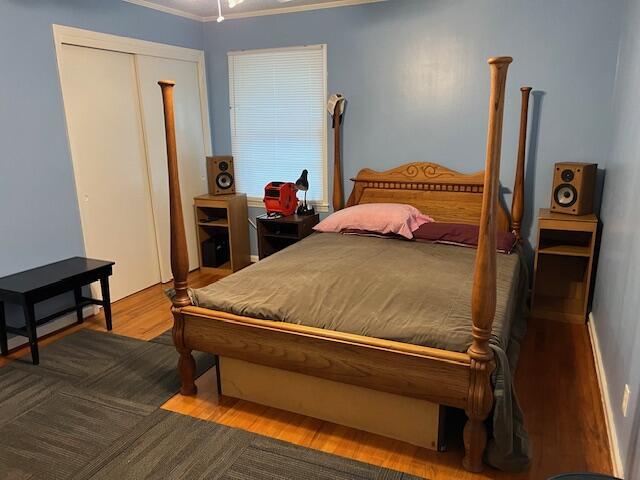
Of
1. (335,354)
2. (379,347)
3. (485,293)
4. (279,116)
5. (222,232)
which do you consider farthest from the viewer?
(222,232)

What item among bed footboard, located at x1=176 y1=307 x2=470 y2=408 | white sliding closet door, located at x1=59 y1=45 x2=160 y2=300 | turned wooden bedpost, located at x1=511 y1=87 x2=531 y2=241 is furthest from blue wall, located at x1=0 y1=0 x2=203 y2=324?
turned wooden bedpost, located at x1=511 y1=87 x2=531 y2=241

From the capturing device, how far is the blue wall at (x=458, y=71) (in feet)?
11.1

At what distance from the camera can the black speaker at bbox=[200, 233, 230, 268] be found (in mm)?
4688

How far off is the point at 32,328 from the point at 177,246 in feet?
3.94

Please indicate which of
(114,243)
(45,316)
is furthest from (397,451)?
(114,243)

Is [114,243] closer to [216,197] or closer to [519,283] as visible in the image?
[216,197]

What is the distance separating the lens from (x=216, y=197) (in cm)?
459

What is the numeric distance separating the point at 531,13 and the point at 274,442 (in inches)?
133

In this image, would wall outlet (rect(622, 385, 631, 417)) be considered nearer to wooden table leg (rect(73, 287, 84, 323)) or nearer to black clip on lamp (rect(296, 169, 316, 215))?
black clip on lamp (rect(296, 169, 316, 215))

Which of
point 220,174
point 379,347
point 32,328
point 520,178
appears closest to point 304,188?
point 220,174

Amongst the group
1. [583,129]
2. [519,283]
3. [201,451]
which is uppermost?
[583,129]

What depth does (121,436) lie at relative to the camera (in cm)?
225

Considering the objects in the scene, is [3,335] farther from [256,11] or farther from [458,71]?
[458,71]

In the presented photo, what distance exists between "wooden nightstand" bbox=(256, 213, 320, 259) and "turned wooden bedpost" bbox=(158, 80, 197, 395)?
177 cm
